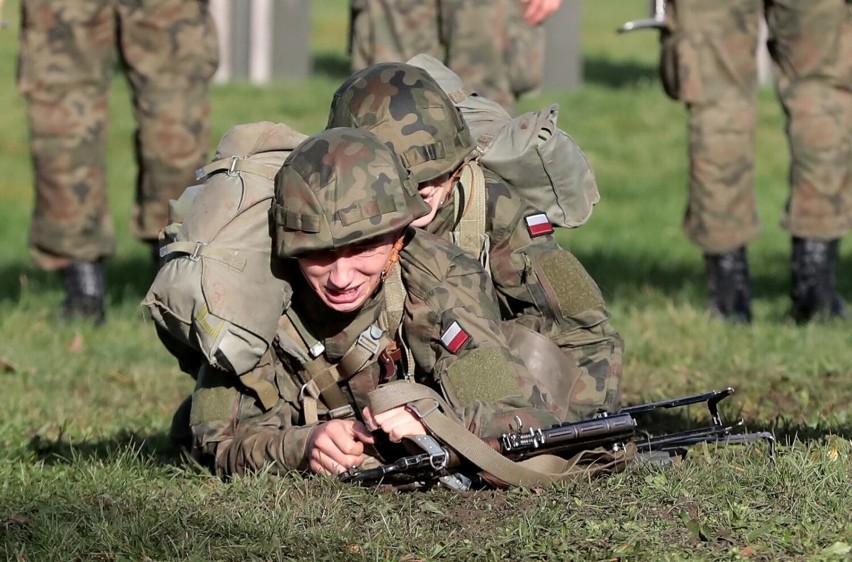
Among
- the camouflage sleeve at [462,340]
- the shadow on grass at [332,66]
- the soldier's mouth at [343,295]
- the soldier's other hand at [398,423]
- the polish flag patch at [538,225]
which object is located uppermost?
the polish flag patch at [538,225]

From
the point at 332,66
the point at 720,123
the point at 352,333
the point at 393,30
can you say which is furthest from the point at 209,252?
the point at 332,66

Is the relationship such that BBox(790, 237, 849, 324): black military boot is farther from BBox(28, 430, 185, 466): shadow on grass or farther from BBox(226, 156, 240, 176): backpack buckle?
BBox(226, 156, 240, 176): backpack buckle

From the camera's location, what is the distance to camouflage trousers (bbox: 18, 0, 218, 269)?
7234 millimetres

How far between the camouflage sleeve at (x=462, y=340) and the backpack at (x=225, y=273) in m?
0.38

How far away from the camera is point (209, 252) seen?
13.1 ft

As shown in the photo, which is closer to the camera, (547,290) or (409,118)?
(409,118)

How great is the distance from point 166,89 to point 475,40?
1643mm

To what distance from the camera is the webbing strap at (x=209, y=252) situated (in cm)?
398

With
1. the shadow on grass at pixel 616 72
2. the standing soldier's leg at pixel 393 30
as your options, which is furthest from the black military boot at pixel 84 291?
the shadow on grass at pixel 616 72

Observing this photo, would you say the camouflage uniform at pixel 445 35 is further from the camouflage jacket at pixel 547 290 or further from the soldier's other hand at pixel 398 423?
the soldier's other hand at pixel 398 423

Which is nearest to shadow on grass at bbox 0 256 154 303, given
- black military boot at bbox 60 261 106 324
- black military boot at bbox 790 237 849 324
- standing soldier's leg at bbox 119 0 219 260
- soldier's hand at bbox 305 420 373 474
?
black military boot at bbox 60 261 106 324

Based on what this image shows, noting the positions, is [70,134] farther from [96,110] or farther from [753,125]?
[753,125]

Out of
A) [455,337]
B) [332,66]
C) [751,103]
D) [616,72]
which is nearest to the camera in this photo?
[455,337]

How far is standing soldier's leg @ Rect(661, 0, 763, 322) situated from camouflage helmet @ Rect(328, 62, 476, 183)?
289cm
